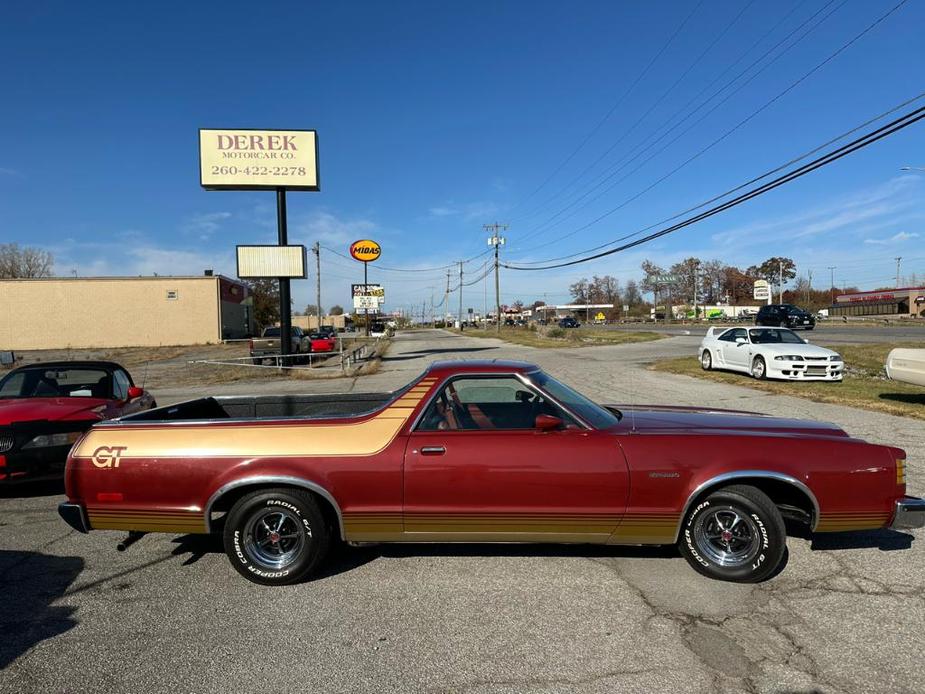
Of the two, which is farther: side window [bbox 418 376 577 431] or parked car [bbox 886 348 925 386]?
parked car [bbox 886 348 925 386]

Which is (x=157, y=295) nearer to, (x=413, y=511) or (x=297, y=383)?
(x=297, y=383)

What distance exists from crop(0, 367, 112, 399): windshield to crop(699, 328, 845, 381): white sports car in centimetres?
1387

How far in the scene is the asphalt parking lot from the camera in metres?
2.69

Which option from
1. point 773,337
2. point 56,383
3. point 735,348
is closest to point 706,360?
point 735,348

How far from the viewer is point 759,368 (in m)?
14.4

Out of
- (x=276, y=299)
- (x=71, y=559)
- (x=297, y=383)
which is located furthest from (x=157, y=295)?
(x=71, y=559)

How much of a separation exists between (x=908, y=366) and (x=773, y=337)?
6324 mm

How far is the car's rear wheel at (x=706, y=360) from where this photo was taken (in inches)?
663

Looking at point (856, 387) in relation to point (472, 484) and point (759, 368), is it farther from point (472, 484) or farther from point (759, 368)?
point (472, 484)

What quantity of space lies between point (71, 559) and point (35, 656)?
4.91 ft

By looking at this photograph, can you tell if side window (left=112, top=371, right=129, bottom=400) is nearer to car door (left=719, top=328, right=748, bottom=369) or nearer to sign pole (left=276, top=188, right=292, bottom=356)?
car door (left=719, top=328, right=748, bottom=369)

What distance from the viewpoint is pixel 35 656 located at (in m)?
2.93

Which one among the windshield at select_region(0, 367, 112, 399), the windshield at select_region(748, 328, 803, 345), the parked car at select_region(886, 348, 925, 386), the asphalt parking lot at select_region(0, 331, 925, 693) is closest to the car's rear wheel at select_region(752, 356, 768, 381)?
the windshield at select_region(748, 328, 803, 345)

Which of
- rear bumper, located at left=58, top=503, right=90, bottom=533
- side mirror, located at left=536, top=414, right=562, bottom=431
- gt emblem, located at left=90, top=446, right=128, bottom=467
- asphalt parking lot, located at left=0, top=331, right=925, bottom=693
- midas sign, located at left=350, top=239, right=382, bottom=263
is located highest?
midas sign, located at left=350, top=239, right=382, bottom=263
